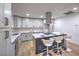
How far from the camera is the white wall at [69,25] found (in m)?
4.22

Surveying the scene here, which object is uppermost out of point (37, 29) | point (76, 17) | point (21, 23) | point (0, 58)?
point (76, 17)

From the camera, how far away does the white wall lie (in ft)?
13.8

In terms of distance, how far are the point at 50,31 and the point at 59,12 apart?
3.13 ft

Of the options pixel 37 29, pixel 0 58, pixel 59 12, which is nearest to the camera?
pixel 0 58

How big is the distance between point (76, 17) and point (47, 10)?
1637 mm

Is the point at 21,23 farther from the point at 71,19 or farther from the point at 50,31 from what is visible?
the point at 71,19

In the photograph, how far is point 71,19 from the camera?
15.2 feet

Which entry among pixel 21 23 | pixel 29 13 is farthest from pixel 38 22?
pixel 21 23

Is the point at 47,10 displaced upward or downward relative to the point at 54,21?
upward

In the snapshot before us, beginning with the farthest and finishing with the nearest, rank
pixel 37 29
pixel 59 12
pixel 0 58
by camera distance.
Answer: pixel 37 29, pixel 59 12, pixel 0 58

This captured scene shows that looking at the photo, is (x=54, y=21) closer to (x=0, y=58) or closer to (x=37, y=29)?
(x=37, y=29)

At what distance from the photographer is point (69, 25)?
473 cm

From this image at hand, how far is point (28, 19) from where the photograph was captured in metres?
4.70

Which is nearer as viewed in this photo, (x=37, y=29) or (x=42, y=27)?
(x=42, y=27)
